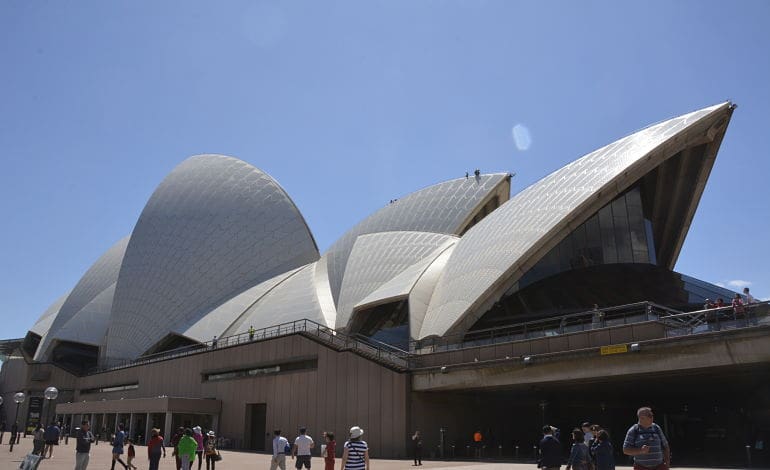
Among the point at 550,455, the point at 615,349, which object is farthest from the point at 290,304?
the point at 550,455

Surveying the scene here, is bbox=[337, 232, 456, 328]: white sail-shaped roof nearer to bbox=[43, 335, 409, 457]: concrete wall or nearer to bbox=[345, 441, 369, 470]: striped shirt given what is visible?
bbox=[43, 335, 409, 457]: concrete wall

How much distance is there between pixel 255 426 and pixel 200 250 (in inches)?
789

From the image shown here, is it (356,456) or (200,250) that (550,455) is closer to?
(356,456)

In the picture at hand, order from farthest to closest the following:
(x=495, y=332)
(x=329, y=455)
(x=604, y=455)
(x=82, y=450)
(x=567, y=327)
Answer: (x=495, y=332) → (x=567, y=327) → (x=82, y=450) → (x=329, y=455) → (x=604, y=455)

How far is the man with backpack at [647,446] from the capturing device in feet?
19.1

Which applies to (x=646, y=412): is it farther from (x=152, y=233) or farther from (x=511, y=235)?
(x=152, y=233)

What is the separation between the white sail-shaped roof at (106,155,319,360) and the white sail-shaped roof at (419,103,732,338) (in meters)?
22.4

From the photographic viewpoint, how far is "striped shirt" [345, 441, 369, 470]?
8.11 meters

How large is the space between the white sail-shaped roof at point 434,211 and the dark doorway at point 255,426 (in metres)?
8.59

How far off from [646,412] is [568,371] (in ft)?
43.0

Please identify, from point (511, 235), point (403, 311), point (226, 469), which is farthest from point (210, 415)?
point (511, 235)

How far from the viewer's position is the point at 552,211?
77.9ft

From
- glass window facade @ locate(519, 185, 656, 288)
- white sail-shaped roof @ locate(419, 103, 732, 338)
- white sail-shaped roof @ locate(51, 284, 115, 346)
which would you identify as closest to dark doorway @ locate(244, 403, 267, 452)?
white sail-shaped roof @ locate(419, 103, 732, 338)

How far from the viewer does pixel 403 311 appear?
93.4ft
